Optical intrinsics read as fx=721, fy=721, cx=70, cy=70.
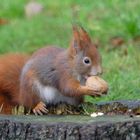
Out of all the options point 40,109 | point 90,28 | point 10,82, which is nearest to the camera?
point 40,109

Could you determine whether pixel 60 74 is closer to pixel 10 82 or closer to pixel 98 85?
pixel 98 85

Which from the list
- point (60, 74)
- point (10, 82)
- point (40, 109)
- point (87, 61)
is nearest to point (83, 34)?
point (87, 61)

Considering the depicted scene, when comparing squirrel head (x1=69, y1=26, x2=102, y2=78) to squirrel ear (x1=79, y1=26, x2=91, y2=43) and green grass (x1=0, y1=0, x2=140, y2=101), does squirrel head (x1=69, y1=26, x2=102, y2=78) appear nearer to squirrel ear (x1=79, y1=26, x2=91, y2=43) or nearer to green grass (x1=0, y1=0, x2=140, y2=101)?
squirrel ear (x1=79, y1=26, x2=91, y2=43)

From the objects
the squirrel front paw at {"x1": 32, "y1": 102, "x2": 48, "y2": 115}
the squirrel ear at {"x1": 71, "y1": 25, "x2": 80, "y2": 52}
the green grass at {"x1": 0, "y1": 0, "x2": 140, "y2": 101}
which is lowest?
the squirrel front paw at {"x1": 32, "y1": 102, "x2": 48, "y2": 115}

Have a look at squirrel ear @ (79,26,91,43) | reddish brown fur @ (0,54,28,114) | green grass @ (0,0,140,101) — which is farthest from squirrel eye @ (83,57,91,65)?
green grass @ (0,0,140,101)

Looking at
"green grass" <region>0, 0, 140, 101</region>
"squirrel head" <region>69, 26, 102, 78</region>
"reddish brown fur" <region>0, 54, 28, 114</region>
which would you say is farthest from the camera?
"green grass" <region>0, 0, 140, 101</region>

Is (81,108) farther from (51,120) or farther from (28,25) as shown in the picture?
(28,25)

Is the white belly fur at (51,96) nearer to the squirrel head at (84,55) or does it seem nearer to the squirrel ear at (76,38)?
the squirrel head at (84,55)
